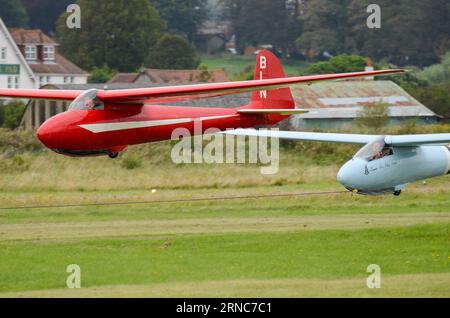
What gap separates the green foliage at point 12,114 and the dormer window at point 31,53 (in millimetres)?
12641

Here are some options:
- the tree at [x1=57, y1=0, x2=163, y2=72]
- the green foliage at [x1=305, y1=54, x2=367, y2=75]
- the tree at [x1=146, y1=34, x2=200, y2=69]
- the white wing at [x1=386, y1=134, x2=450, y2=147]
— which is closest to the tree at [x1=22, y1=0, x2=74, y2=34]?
the tree at [x1=57, y1=0, x2=163, y2=72]

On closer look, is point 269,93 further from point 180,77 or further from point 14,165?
point 180,77

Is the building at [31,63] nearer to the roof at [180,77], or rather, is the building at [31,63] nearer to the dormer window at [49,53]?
the dormer window at [49,53]

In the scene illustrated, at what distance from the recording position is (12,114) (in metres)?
58.1

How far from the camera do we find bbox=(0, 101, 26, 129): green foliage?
56562 mm

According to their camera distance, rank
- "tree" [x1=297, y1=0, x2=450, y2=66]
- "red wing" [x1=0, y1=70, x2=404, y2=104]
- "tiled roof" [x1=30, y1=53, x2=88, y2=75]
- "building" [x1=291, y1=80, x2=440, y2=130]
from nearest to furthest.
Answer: "red wing" [x1=0, y1=70, x2=404, y2=104] → "building" [x1=291, y1=80, x2=440, y2=130] → "tiled roof" [x1=30, y1=53, x2=88, y2=75] → "tree" [x1=297, y1=0, x2=450, y2=66]

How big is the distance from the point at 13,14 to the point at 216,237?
243ft

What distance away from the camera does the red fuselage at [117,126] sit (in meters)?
24.1

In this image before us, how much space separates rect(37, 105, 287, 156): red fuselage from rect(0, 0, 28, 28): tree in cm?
6823

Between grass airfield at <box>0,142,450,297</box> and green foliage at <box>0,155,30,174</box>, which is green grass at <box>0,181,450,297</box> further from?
green foliage at <box>0,155,30,174</box>

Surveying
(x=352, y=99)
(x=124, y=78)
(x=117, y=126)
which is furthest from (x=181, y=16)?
(x=117, y=126)

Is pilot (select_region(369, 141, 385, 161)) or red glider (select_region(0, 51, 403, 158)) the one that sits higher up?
red glider (select_region(0, 51, 403, 158))

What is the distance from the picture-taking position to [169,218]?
1035 inches
